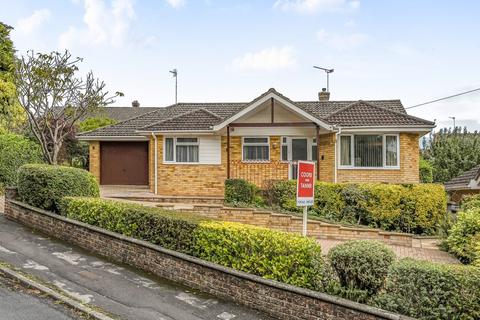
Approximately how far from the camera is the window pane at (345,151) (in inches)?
690

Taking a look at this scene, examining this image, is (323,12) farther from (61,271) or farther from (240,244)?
(61,271)

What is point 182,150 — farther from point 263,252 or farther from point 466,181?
point 466,181

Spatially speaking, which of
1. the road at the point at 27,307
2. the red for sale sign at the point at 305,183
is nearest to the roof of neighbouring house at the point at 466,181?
the red for sale sign at the point at 305,183

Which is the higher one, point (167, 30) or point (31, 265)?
point (167, 30)

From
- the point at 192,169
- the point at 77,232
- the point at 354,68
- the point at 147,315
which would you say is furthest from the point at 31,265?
the point at 354,68

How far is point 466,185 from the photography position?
66.5 ft

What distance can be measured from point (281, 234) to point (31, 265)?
5154mm

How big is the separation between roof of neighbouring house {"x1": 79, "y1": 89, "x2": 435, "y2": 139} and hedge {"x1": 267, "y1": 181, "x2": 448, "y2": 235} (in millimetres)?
3482

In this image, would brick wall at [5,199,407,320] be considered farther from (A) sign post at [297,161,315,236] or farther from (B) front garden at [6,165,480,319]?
(A) sign post at [297,161,315,236]

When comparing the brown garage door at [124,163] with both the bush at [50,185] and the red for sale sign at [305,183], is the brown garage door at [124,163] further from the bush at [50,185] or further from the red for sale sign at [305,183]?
the red for sale sign at [305,183]

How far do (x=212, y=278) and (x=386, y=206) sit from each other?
26.1 ft

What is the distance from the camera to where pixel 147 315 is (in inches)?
264

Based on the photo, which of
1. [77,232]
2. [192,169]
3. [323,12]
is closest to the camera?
[77,232]

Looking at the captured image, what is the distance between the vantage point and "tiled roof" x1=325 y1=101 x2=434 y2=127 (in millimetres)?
16766
